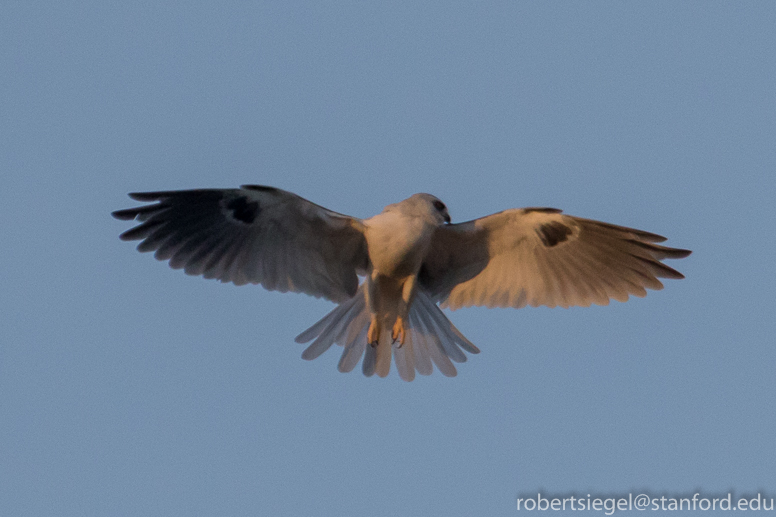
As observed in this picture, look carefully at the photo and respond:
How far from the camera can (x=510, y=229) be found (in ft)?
25.6

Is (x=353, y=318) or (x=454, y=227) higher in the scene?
(x=454, y=227)

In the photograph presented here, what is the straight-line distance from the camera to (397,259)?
24.3 ft

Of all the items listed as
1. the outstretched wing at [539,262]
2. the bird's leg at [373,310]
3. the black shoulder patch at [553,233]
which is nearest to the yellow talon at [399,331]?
the bird's leg at [373,310]

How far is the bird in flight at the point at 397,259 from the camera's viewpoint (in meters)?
7.35

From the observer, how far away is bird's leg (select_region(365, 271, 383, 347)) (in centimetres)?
767

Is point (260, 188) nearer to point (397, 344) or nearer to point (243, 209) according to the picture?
point (243, 209)

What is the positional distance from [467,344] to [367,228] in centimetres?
137

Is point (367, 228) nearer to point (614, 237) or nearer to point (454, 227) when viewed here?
point (454, 227)

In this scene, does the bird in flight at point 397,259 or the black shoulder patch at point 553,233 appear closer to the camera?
the bird in flight at point 397,259

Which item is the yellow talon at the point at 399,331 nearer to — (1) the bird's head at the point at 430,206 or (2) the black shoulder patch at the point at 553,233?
(1) the bird's head at the point at 430,206

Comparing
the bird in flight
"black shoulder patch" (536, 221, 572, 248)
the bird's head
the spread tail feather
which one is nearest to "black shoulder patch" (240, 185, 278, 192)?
the bird in flight

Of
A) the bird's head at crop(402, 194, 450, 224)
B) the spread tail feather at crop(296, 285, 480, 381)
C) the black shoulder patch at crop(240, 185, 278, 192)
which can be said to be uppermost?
the bird's head at crop(402, 194, 450, 224)

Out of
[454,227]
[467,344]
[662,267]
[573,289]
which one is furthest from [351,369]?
[662,267]

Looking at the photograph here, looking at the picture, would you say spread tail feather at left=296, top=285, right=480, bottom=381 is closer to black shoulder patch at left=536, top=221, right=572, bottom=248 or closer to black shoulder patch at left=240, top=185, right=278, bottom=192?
black shoulder patch at left=536, top=221, right=572, bottom=248
